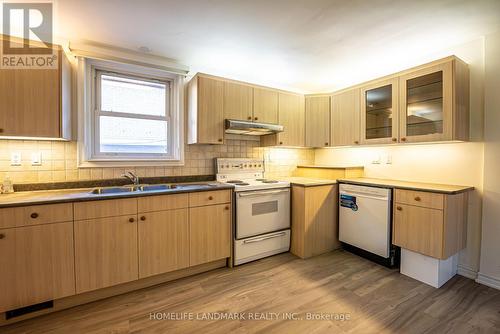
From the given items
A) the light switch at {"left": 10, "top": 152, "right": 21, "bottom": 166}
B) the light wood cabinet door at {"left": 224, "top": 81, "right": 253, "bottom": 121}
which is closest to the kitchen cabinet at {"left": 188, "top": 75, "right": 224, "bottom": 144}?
the light wood cabinet door at {"left": 224, "top": 81, "right": 253, "bottom": 121}

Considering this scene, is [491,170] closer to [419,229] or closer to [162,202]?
[419,229]

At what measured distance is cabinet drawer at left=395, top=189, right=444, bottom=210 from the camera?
2.00 metres

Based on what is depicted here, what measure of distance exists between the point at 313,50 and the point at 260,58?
0.60m

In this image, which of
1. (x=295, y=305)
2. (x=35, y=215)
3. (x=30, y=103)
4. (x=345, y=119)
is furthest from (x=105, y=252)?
(x=345, y=119)

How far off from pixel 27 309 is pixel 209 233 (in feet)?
4.87

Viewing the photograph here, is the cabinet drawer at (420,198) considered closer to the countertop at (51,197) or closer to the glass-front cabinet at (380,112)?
the glass-front cabinet at (380,112)

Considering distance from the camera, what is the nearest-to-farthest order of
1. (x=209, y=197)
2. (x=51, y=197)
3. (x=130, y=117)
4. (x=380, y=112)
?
1. (x=51, y=197)
2. (x=209, y=197)
3. (x=130, y=117)
4. (x=380, y=112)

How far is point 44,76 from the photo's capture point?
187cm

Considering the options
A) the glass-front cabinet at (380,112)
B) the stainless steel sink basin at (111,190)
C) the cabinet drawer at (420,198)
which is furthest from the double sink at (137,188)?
the glass-front cabinet at (380,112)

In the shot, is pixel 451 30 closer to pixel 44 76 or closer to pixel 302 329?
pixel 302 329

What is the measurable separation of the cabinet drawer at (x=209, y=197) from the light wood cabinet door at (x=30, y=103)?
1309 mm

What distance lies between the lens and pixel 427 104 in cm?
227

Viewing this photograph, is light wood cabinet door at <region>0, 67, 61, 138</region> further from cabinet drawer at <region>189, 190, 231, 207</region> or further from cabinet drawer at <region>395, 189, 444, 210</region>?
cabinet drawer at <region>395, 189, 444, 210</region>

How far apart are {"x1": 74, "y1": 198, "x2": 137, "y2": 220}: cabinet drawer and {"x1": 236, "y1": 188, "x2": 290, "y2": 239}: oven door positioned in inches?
42.0
